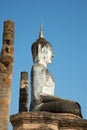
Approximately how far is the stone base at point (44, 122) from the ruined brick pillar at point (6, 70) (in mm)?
10395

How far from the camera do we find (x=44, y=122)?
4371 mm

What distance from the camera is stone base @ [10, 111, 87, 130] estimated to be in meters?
4.36

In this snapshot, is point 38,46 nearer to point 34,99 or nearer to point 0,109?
point 34,99

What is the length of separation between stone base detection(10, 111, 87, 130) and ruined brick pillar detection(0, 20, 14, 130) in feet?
34.1

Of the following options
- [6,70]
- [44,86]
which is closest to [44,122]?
[44,86]

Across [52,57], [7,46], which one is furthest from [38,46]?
[7,46]

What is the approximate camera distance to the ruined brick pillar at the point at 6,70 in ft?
49.2

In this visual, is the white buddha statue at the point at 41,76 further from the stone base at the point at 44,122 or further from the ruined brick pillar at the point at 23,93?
the ruined brick pillar at the point at 23,93

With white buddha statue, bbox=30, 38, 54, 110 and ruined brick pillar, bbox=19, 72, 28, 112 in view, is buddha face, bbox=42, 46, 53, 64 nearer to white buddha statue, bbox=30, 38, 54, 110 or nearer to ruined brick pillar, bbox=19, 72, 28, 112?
white buddha statue, bbox=30, 38, 54, 110

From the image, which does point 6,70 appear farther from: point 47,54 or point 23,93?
point 47,54

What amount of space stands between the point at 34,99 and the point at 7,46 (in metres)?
11.4

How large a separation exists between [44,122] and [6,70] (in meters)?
11.7

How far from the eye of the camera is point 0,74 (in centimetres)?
1566

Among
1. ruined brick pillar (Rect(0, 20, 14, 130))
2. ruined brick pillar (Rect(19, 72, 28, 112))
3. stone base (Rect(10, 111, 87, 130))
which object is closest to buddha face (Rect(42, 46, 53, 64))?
stone base (Rect(10, 111, 87, 130))
